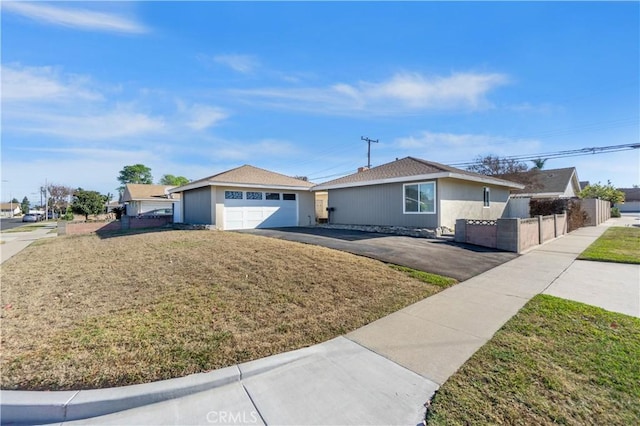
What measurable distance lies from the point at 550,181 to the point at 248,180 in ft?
98.2

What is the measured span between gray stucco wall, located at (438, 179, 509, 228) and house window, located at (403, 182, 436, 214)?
0.36 m

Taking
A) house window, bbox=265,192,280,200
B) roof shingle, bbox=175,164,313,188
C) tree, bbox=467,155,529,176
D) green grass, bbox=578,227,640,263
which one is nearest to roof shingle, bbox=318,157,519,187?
roof shingle, bbox=175,164,313,188

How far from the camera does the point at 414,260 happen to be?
7.40 meters

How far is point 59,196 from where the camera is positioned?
164 feet

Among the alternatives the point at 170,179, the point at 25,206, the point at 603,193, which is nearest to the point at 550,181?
the point at 603,193

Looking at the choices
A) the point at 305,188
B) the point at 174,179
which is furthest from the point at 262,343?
the point at 174,179

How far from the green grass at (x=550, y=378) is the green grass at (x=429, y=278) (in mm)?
1840

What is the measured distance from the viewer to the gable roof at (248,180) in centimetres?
1461

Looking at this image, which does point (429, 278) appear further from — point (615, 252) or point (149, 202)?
point (149, 202)

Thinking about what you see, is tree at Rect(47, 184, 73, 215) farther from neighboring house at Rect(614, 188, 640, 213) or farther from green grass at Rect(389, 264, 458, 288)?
neighboring house at Rect(614, 188, 640, 213)

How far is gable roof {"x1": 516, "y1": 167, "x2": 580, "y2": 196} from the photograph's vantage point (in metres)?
27.0

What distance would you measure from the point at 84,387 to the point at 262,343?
64.4 inches

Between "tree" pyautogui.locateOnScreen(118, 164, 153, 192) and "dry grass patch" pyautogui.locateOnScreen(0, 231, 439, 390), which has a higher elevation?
"tree" pyautogui.locateOnScreen(118, 164, 153, 192)

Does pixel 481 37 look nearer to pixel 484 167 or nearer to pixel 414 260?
pixel 414 260
